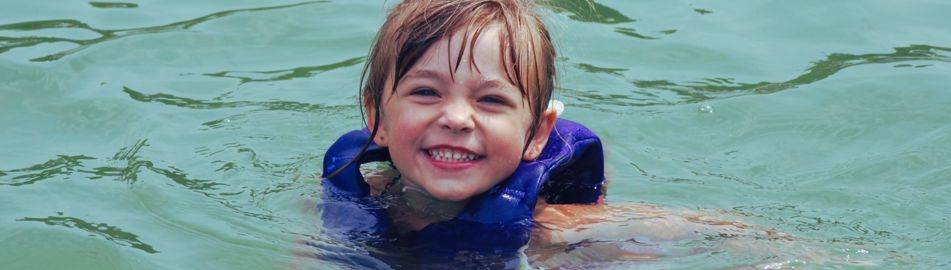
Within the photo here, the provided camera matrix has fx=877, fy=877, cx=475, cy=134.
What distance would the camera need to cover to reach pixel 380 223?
3393 mm

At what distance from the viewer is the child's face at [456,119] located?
2.96m

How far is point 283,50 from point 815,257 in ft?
13.4

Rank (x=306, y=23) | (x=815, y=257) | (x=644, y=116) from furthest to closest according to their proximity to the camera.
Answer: (x=306, y=23)
(x=644, y=116)
(x=815, y=257)

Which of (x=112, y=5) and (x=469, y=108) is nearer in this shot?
(x=469, y=108)

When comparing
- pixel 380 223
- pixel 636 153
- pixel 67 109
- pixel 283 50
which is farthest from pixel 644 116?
pixel 67 109

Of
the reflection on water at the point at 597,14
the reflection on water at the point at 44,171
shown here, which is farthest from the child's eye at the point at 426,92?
the reflection on water at the point at 597,14

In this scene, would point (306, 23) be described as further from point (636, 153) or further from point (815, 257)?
point (815, 257)

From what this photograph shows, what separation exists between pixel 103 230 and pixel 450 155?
4.66 ft

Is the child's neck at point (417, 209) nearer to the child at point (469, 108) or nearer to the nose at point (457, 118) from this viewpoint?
the child at point (469, 108)

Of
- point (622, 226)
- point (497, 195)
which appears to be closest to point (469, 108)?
point (497, 195)

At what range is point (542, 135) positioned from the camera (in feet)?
11.1

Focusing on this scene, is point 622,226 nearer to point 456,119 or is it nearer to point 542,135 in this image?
point 542,135

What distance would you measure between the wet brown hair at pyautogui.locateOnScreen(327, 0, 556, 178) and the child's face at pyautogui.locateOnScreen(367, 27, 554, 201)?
0.10ft

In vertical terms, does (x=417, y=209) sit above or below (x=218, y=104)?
below
